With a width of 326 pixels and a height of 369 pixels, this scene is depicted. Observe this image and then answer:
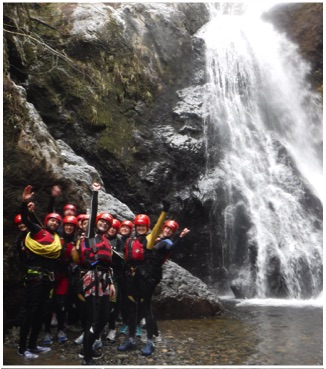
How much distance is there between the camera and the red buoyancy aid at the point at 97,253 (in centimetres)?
515

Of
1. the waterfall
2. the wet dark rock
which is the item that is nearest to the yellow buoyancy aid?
the wet dark rock

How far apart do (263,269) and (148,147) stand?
574cm

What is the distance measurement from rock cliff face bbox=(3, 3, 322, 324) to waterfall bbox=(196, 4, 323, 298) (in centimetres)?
86

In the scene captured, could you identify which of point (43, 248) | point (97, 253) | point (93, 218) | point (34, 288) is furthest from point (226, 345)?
point (43, 248)

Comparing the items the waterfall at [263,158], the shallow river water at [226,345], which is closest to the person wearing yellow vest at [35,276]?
the shallow river water at [226,345]

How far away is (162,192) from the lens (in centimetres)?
1346

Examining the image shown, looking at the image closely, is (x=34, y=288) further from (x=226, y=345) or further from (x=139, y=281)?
(x=226, y=345)

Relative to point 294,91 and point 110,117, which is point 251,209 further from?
point 294,91

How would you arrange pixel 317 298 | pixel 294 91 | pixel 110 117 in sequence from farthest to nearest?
pixel 294 91 → pixel 110 117 → pixel 317 298

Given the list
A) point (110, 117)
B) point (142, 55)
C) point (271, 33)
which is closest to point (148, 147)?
point (110, 117)

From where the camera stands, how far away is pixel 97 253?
5156 millimetres

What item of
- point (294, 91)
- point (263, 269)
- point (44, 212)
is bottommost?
point (263, 269)

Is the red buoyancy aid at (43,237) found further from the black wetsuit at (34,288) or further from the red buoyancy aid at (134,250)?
the red buoyancy aid at (134,250)

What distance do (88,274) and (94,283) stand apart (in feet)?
0.52
